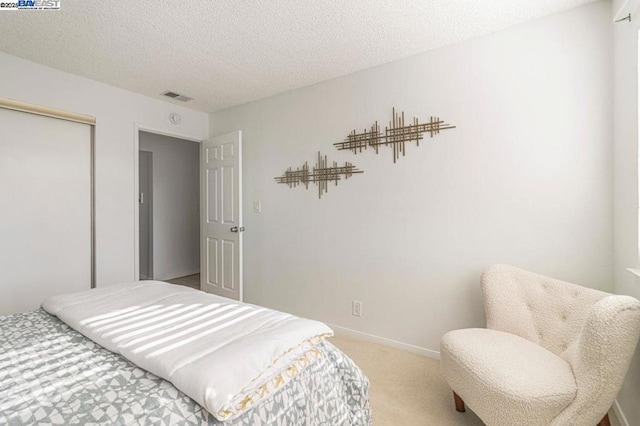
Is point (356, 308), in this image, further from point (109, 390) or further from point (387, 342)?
point (109, 390)

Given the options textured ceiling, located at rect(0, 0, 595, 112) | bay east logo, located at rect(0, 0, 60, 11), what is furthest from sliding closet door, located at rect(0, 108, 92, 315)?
bay east logo, located at rect(0, 0, 60, 11)

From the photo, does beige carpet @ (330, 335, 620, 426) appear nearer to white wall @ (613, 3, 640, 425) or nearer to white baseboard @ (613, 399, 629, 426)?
white baseboard @ (613, 399, 629, 426)

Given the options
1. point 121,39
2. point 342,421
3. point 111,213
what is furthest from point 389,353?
point 121,39

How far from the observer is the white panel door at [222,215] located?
3305 mm

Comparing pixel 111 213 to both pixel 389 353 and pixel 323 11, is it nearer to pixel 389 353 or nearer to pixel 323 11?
pixel 323 11

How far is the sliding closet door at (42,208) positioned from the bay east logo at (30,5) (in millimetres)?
971

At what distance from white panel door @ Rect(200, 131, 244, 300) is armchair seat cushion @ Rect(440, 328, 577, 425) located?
7.60 ft

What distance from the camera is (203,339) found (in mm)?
1155

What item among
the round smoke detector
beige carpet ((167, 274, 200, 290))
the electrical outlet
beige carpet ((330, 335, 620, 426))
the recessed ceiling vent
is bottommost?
beige carpet ((330, 335, 620, 426))

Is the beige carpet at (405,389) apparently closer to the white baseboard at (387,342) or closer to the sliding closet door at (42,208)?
the white baseboard at (387,342)

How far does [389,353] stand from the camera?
2.43m

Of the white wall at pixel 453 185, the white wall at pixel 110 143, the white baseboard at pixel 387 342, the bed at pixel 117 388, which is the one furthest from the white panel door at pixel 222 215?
the bed at pixel 117 388

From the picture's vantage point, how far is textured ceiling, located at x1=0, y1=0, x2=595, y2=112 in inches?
72.8

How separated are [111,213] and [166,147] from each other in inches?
88.1
